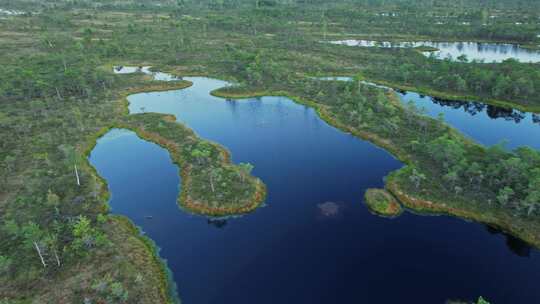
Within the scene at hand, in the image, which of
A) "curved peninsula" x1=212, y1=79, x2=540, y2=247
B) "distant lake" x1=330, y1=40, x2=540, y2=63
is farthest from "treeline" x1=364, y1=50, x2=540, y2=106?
"distant lake" x1=330, y1=40, x2=540, y2=63

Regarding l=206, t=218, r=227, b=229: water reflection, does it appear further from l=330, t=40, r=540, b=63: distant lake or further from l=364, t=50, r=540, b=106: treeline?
l=330, t=40, r=540, b=63: distant lake

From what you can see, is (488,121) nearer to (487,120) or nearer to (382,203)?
(487,120)

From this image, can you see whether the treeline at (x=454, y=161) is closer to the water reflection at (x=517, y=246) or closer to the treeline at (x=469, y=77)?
the water reflection at (x=517, y=246)

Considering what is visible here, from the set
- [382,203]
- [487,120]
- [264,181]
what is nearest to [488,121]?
[487,120]

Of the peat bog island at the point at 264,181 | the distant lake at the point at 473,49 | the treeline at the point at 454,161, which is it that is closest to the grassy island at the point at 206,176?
the peat bog island at the point at 264,181

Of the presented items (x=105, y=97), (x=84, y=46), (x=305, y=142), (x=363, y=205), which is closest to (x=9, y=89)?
(x=105, y=97)

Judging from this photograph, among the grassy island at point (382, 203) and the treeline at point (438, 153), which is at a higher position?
the treeline at point (438, 153)
